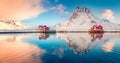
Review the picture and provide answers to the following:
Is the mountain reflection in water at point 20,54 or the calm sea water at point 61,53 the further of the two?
the calm sea water at point 61,53

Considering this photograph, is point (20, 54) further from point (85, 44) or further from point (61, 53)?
point (85, 44)

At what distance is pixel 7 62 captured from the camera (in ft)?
57.5

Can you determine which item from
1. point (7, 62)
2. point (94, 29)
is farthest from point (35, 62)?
point (94, 29)

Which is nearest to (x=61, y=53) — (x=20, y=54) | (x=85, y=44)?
(x=20, y=54)

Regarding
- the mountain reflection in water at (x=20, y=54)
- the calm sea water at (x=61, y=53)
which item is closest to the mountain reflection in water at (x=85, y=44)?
the calm sea water at (x=61, y=53)

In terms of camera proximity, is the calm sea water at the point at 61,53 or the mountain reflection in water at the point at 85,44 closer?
the calm sea water at the point at 61,53

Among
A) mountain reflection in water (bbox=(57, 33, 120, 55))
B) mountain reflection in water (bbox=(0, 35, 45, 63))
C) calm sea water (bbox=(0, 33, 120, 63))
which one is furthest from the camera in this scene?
mountain reflection in water (bbox=(57, 33, 120, 55))

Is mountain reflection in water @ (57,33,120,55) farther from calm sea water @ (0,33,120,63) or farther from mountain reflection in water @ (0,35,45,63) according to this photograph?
mountain reflection in water @ (0,35,45,63)

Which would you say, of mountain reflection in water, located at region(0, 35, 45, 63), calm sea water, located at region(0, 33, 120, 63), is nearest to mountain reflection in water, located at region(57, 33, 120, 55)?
calm sea water, located at region(0, 33, 120, 63)

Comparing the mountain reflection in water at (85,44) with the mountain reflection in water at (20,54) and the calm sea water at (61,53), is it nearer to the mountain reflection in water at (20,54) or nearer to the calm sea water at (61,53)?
the calm sea water at (61,53)

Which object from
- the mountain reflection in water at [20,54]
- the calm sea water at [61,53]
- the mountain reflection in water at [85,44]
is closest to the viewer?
the mountain reflection in water at [20,54]

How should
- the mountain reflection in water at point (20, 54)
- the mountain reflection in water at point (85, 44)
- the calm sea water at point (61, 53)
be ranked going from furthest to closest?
the mountain reflection in water at point (85, 44)
the calm sea water at point (61, 53)
the mountain reflection in water at point (20, 54)

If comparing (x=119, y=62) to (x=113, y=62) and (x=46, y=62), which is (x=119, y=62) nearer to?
(x=113, y=62)

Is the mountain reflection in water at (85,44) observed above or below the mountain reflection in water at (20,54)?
below
